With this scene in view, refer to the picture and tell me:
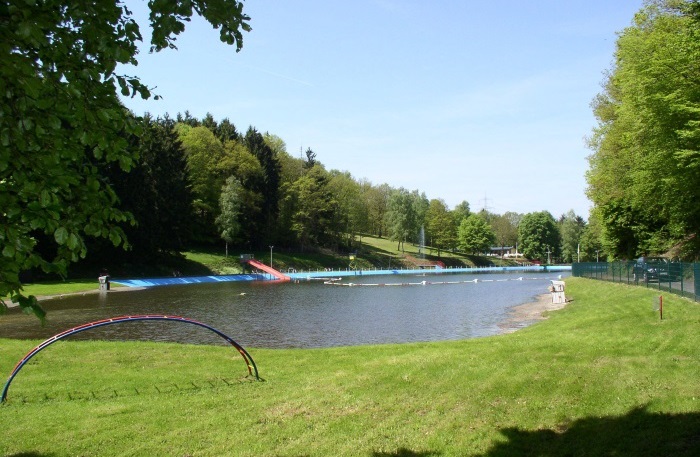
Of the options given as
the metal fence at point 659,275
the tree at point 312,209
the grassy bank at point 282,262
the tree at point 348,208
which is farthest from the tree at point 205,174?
the metal fence at point 659,275

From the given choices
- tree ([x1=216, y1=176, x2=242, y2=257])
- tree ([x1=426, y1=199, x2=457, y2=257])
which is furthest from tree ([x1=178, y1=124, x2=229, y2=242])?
tree ([x1=426, y1=199, x2=457, y2=257])

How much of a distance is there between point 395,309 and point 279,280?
3599 cm

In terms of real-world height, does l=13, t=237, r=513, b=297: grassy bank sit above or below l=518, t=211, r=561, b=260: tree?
below

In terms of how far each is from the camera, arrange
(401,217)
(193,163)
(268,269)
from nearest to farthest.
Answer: (268,269) → (193,163) → (401,217)

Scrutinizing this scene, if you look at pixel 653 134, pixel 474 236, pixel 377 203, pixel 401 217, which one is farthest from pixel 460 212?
pixel 653 134

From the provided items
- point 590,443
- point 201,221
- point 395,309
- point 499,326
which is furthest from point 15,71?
point 201,221

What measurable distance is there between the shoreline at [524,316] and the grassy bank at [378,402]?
32.5ft

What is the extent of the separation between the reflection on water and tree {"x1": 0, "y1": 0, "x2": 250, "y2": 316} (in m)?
15.8

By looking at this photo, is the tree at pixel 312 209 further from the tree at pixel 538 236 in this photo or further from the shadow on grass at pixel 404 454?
the shadow on grass at pixel 404 454

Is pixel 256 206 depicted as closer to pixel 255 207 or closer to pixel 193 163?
pixel 255 207

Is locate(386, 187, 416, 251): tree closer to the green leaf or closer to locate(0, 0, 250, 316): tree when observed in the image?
locate(0, 0, 250, 316): tree

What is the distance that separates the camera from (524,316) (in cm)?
2788

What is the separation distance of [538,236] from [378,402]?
460ft

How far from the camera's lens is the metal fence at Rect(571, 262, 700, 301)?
21941mm
